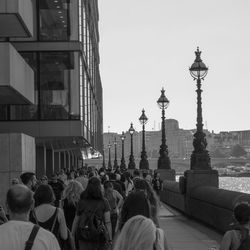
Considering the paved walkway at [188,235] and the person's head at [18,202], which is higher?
the person's head at [18,202]

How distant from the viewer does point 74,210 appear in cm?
1014

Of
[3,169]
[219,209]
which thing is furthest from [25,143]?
[219,209]

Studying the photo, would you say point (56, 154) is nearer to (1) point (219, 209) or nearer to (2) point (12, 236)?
(1) point (219, 209)

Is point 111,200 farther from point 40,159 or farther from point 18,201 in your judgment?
point 40,159

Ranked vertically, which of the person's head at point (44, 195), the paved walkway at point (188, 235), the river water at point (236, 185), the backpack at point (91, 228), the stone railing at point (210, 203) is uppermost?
the person's head at point (44, 195)

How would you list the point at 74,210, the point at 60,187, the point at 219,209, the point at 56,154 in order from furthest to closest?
the point at 56,154 < the point at 219,209 < the point at 60,187 < the point at 74,210

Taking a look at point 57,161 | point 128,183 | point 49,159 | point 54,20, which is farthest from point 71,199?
point 57,161

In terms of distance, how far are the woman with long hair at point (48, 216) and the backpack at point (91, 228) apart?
1.31 metres

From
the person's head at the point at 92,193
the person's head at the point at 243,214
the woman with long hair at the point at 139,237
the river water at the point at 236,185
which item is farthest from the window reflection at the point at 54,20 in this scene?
the river water at the point at 236,185

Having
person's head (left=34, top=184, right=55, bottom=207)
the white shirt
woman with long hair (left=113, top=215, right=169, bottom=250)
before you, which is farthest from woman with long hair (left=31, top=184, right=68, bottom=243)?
the white shirt

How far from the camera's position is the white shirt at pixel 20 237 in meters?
4.43

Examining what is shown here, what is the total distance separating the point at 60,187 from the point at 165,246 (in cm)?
842

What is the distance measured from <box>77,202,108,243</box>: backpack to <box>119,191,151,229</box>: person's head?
3.29 metres

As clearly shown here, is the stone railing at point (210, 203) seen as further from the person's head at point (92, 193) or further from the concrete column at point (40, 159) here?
the concrete column at point (40, 159)
